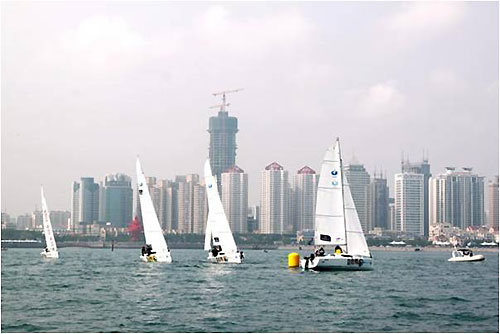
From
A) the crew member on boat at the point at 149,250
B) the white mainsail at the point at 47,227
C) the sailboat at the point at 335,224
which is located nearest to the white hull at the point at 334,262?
the sailboat at the point at 335,224

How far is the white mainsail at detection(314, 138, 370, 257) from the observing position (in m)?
53.8

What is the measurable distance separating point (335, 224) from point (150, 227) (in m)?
19.4

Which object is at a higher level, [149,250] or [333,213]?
[333,213]


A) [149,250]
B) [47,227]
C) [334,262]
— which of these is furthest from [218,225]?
[47,227]

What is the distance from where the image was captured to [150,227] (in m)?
67.9

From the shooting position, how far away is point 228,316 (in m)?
31.5

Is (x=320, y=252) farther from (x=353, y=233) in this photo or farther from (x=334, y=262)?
(x=353, y=233)

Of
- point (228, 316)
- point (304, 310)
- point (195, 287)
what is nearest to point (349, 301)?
point (304, 310)

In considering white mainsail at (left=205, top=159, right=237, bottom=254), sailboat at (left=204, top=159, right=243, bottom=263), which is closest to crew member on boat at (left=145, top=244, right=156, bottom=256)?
sailboat at (left=204, top=159, right=243, bottom=263)

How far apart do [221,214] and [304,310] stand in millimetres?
33875

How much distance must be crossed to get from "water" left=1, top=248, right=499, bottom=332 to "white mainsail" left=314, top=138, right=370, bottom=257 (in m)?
2.23

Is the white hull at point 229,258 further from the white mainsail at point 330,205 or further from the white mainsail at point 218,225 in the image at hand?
the white mainsail at point 330,205

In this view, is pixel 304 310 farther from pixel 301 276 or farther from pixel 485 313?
pixel 301 276

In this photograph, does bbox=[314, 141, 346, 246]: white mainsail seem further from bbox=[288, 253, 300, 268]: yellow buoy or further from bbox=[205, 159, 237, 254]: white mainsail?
bbox=[205, 159, 237, 254]: white mainsail
